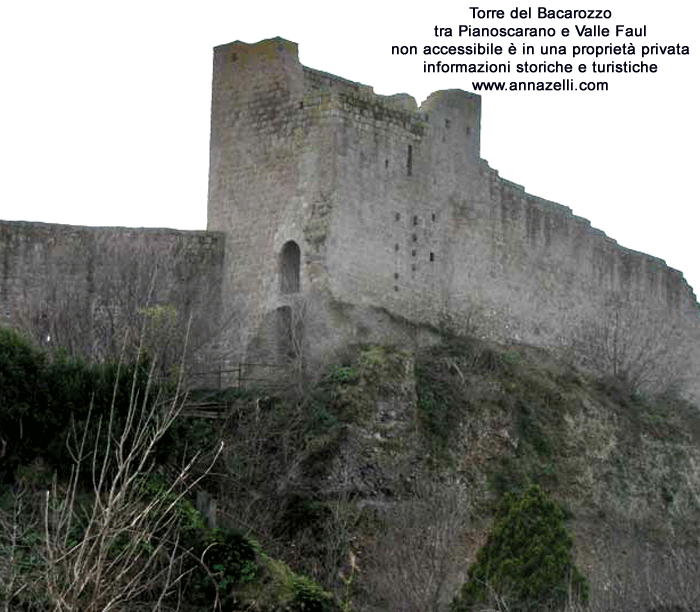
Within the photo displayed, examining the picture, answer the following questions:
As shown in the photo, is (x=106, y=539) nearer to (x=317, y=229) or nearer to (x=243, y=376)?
(x=243, y=376)

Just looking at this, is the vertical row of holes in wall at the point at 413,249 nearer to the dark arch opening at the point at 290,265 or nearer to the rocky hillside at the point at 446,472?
the rocky hillside at the point at 446,472

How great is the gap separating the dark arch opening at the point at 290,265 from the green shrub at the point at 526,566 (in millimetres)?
7907

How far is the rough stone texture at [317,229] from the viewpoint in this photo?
35.9 meters

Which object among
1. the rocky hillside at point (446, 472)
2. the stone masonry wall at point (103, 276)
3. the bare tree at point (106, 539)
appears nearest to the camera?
the bare tree at point (106, 539)

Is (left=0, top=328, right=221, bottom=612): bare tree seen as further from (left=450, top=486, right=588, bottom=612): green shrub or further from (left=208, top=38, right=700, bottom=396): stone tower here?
(left=208, top=38, right=700, bottom=396): stone tower

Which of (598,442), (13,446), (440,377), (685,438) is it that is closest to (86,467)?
(13,446)

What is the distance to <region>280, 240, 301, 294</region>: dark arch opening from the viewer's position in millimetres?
36125

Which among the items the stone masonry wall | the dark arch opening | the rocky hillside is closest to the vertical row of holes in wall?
the rocky hillside

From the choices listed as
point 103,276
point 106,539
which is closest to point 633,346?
point 103,276

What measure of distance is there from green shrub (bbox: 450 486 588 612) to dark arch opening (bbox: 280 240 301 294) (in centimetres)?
791

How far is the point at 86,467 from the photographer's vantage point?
1102 inches

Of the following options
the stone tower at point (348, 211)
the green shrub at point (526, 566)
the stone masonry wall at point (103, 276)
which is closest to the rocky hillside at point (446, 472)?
the green shrub at point (526, 566)

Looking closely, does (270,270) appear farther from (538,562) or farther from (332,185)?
(538,562)

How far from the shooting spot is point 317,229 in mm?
35781
